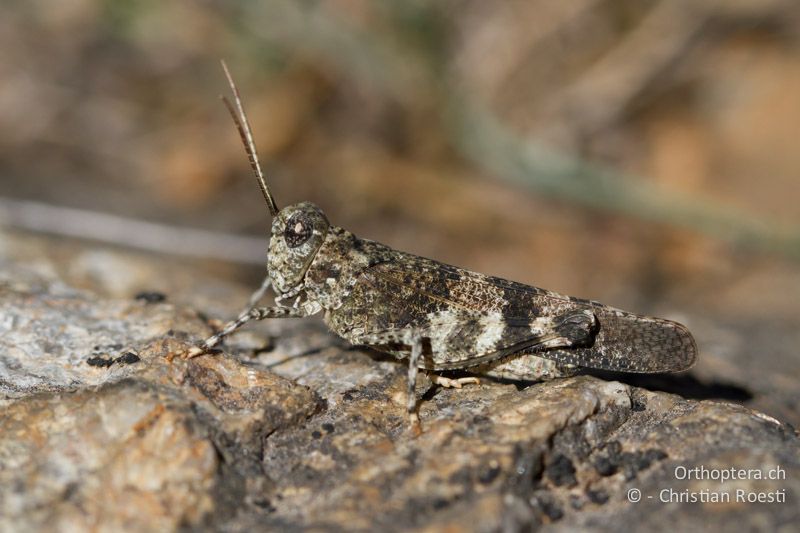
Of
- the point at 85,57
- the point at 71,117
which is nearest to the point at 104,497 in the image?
the point at 71,117

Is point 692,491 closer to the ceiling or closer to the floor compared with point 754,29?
closer to the floor

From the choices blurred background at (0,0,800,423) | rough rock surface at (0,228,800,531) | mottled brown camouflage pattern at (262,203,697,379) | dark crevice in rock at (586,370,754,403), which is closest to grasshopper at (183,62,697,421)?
mottled brown camouflage pattern at (262,203,697,379)

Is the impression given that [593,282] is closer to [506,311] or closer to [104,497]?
[506,311]

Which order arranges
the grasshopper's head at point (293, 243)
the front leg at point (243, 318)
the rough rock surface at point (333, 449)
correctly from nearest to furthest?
the rough rock surface at point (333, 449), the front leg at point (243, 318), the grasshopper's head at point (293, 243)

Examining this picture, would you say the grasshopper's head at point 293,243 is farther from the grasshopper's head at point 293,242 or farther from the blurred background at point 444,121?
the blurred background at point 444,121

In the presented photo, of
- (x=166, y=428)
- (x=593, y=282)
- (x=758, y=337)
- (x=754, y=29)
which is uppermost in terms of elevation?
(x=754, y=29)

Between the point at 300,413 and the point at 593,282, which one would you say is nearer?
the point at 300,413

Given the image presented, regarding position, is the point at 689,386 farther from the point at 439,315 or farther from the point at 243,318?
the point at 243,318

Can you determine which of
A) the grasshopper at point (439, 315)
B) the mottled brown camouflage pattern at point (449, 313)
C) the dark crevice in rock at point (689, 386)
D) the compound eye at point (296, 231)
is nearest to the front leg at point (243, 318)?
the grasshopper at point (439, 315)
